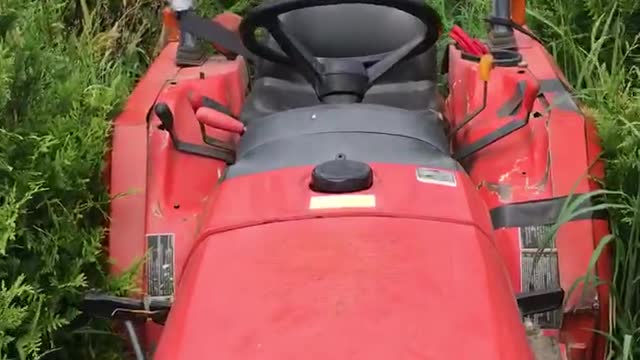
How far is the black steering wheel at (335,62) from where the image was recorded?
2143mm

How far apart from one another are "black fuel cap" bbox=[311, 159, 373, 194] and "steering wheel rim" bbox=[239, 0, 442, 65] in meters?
0.50

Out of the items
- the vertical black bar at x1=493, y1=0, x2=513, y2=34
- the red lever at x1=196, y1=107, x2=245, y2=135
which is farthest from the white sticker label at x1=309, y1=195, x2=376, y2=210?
the vertical black bar at x1=493, y1=0, x2=513, y2=34

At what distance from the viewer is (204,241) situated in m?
1.71

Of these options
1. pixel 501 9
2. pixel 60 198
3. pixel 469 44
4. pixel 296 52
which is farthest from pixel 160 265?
pixel 501 9

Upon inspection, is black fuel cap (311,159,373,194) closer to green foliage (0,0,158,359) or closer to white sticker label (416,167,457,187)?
white sticker label (416,167,457,187)

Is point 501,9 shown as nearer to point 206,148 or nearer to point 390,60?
point 390,60

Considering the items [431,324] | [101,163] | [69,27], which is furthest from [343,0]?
[69,27]

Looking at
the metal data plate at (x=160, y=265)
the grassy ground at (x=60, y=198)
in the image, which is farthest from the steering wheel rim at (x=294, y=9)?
the metal data plate at (x=160, y=265)

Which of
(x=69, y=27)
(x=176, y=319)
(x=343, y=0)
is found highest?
(x=343, y=0)

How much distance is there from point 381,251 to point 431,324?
0.52 ft

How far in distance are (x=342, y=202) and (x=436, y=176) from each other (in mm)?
192

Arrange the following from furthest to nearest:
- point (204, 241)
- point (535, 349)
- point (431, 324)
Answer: point (535, 349), point (204, 241), point (431, 324)

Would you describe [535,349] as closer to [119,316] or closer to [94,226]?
[119,316]

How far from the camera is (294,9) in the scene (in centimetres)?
217
